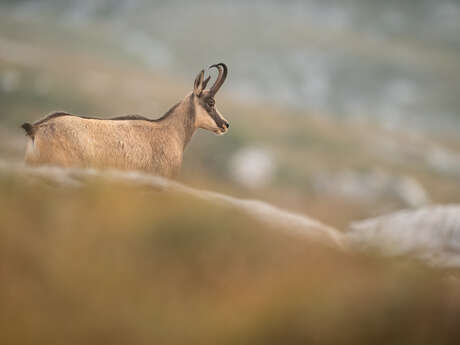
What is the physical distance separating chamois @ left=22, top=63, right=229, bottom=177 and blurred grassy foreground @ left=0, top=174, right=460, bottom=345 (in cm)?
330

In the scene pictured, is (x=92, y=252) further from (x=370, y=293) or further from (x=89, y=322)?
(x=370, y=293)

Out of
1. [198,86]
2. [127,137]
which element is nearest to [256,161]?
[198,86]

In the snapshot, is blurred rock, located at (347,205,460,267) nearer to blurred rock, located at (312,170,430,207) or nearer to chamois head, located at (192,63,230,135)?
chamois head, located at (192,63,230,135)

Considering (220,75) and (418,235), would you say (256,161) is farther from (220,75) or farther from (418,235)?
(418,235)

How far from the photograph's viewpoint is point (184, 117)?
835cm

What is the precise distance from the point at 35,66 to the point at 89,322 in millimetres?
137786

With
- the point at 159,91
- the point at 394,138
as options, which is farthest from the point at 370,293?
the point at 394,138

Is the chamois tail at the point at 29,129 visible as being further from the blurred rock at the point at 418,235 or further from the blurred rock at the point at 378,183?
the blurred rock at the point at 378,183

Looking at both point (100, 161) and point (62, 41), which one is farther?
point (62, 41)

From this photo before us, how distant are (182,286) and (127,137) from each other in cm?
499

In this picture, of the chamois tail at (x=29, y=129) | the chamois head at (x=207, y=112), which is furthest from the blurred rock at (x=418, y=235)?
the chamois head at (x=207, y=112)

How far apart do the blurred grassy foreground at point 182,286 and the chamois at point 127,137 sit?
3.30m

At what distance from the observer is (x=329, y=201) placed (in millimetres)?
3438

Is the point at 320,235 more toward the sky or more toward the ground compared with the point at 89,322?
more toward the sky
